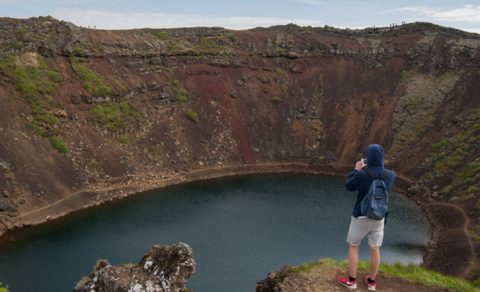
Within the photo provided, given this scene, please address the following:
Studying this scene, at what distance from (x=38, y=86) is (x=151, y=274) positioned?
42.0 m

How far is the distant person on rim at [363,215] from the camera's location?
1142 cm

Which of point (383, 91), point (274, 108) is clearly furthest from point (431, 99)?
point (274, 108)

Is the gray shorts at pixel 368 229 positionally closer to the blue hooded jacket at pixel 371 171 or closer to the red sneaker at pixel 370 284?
the blue hooded jacket at pixel 371 171

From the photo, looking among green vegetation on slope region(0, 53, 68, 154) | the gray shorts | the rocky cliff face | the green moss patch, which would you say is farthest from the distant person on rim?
the green moss patch

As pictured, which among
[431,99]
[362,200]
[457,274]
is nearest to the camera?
[362,200]

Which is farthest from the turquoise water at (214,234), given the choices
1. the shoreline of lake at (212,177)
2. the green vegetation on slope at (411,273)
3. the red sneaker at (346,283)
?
the red sneaker at (346,283)

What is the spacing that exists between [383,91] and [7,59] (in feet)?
150

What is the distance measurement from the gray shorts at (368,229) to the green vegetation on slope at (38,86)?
40.9 meters

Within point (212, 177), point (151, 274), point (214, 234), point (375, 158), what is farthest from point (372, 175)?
point (212, 177)

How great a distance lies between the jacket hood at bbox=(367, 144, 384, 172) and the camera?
1137cm

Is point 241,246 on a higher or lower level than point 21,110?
lower

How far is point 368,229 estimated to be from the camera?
11969mm

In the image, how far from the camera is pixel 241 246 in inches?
1435

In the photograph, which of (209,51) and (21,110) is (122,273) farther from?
(209,51)
